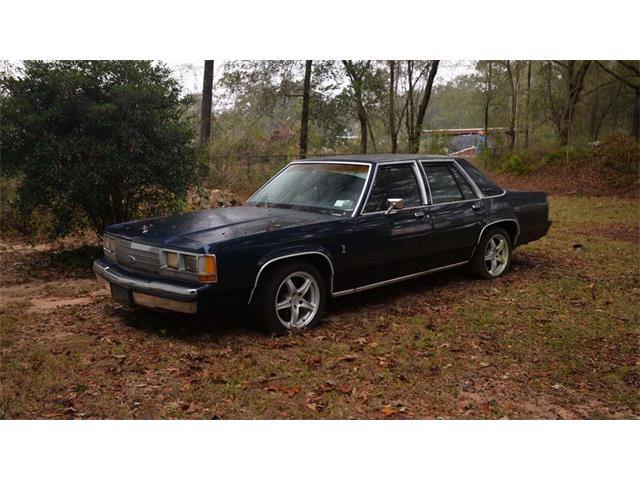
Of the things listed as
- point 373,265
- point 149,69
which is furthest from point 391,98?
point 373,265

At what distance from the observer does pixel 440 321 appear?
529 cm

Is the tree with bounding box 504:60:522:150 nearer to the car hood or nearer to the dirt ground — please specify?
the dirt ground

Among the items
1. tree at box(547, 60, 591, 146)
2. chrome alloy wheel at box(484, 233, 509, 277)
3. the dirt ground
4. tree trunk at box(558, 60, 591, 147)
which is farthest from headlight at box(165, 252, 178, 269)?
tree trunk at box(558, 60, 591, 147)

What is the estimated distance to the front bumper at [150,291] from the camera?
4.27 meters

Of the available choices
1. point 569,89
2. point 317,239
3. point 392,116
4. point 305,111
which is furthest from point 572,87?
point 317,239

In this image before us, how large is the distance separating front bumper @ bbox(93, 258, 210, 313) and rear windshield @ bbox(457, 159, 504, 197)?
372 cm

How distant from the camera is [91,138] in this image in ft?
24.1

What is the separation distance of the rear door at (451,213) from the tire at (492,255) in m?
0.19

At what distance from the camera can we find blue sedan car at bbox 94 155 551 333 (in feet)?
14.5

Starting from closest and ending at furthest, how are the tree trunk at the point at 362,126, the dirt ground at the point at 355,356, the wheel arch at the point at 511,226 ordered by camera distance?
the dirt ground at the point at 355,356 → the wheel arch at the point at 511,226 → the tree trunk at the point at 362,126

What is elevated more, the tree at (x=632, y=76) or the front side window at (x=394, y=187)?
the tree at (x=632, y=76)

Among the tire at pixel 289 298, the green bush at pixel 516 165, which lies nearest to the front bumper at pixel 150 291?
the tire at pixel 289 298

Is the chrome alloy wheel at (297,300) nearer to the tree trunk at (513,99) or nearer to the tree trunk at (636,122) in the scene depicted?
the tree trunk at (636,122)

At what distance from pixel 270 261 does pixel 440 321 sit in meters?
1.81
